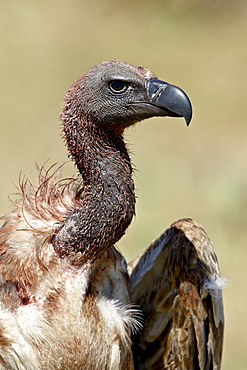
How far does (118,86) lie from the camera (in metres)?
3.41

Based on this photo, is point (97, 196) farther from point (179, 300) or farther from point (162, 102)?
point (179, 300)

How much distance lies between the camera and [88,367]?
3.49 m

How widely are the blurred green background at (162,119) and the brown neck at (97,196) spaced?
3.31 meters

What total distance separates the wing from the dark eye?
1.07m

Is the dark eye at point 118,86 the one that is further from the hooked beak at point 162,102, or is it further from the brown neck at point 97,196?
the brown neck at point 97,196

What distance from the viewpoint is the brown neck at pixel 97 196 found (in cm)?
329

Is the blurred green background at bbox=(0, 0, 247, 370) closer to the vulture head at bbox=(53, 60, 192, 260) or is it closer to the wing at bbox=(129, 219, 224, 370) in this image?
the wing at bbox=(129, 219, 224, 370)

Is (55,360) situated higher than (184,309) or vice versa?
(184,309)

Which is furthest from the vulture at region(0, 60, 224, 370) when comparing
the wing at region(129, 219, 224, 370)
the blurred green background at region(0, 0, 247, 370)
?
the blurred green background at region(0, 0, 247, 370)

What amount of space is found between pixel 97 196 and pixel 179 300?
1027mm

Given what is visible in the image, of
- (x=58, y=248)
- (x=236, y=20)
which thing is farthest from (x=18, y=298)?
(x=236, y=20)

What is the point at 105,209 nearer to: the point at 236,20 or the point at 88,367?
the point at 88,367

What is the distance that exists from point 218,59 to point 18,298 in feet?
37.1

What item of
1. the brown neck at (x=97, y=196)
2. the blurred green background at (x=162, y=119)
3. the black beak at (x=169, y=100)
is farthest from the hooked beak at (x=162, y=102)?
the blurred green background at (x=162, y=119)
